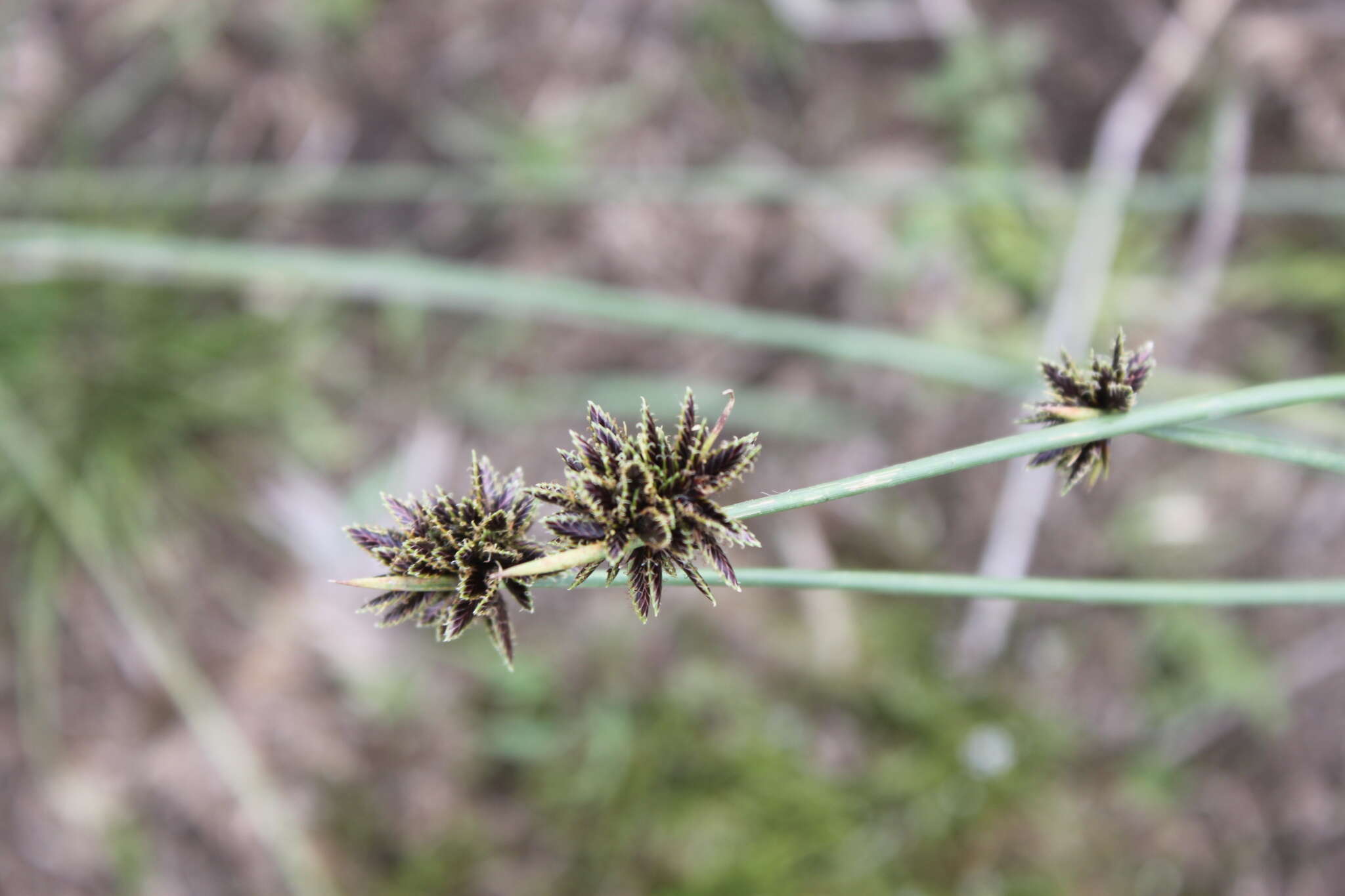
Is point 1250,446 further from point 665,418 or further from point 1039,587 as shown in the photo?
point 665,418

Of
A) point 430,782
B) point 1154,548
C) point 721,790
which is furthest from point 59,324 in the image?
point 1154,548

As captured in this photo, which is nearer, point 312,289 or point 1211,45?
point 1211,45

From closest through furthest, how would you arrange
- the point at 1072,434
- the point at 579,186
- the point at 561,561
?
1. the point at 561,561
2. the point at 1072,434
3. the point at 579,186

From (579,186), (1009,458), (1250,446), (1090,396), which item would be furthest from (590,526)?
(579,186)

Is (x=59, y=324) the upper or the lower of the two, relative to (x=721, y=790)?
upper

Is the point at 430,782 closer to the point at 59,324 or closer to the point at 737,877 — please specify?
the point at 737,877

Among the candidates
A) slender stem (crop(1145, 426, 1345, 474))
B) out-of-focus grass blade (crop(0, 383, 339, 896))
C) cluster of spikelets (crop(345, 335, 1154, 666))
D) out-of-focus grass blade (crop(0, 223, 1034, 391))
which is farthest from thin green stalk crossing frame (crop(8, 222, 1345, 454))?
cluster of spikelets (crop(345, 335, 1154, 666))

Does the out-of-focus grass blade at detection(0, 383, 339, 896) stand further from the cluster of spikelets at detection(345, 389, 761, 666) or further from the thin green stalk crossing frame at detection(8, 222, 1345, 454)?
the cluster of spikelets at detection(345, 389, 761, 666)
